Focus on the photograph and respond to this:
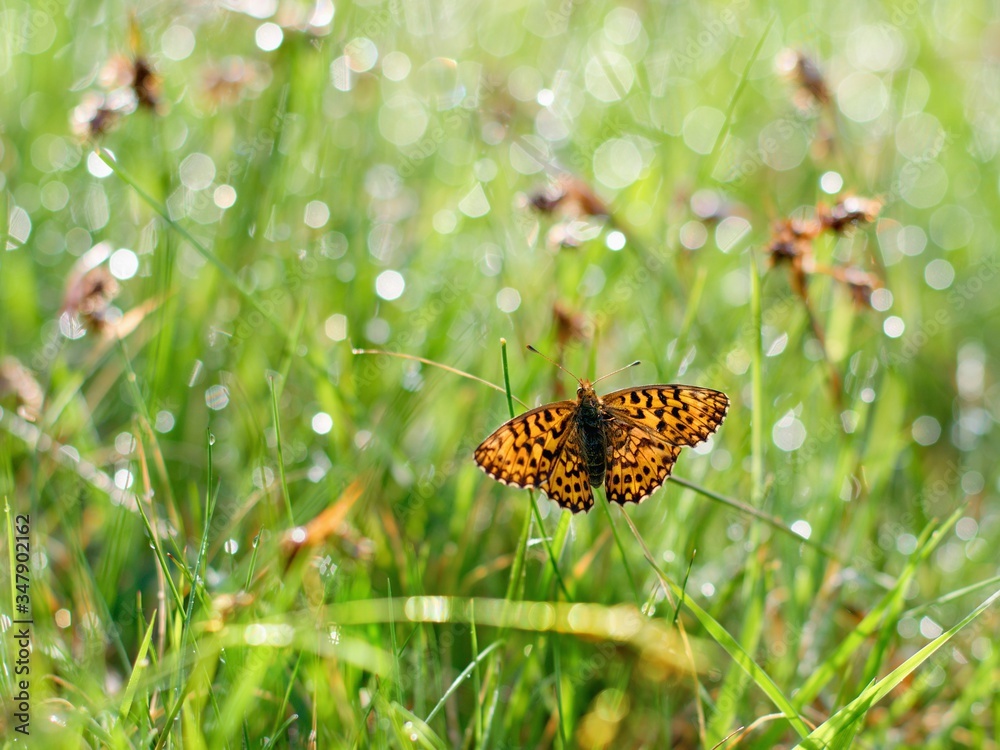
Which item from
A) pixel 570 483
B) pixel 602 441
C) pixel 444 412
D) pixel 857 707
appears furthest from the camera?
pixel 444 412

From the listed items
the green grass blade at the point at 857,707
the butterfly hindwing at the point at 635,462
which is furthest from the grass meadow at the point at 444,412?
the butterfly hindwing at the point at 635,462

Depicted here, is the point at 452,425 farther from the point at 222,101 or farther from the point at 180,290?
the point at 222,101

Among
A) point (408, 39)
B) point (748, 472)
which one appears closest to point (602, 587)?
point (748, 472)

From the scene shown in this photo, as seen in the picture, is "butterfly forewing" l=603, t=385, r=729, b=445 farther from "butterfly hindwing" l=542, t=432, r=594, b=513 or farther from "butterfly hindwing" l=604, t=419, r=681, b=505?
"butterfly hindwing" l=542, t=432, r=594, b=513

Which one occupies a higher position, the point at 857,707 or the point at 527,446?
the point at 527,446

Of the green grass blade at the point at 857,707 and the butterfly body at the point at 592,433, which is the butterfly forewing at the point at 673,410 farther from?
the green grass blade at the point at 857,707

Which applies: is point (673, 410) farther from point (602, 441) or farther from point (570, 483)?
point (570, 483)

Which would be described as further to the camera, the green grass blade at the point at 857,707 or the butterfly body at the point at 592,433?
the butterfly body at the point at 592,433

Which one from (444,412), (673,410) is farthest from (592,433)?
(444,412)

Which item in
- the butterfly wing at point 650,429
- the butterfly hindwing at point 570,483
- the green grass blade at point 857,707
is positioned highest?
the butterfly wing at point 650,429
